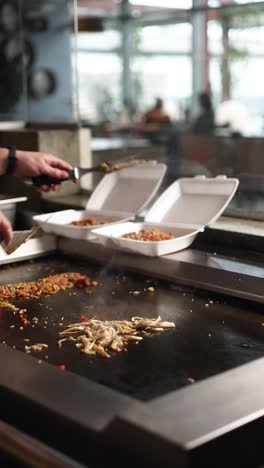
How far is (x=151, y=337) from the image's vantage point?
5.34 feet

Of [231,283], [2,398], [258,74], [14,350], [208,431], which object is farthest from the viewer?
[258,74]

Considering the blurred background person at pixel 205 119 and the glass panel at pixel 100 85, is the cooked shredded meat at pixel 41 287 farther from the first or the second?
the glass panel at pixel 100 85

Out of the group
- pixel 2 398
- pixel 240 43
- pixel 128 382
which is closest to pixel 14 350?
pixel 2 398

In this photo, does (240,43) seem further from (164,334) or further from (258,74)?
(164,334)

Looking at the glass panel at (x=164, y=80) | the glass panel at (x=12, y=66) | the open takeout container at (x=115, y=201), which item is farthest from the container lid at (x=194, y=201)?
the glass panel at (x=164, y=80)

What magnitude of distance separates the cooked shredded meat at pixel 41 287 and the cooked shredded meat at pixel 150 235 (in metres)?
0.20

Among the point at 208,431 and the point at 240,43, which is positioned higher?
the point at 240,43

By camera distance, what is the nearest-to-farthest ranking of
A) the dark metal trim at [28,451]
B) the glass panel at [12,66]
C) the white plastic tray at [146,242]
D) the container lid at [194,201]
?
the dark metal trim at [28,451]
the white plastic tray at [146,242]
the container lid at [194,201]
the glass panel at [12,66]

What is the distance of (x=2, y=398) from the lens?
1360mm

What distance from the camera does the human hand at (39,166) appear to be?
90.0 inches

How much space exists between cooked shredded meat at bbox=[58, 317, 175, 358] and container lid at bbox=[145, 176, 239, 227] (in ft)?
2.01

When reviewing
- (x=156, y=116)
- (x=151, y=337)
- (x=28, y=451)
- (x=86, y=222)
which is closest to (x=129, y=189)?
(x=86, y=222)

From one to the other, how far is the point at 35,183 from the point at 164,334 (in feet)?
2.94

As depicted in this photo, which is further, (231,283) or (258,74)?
(258,74)
